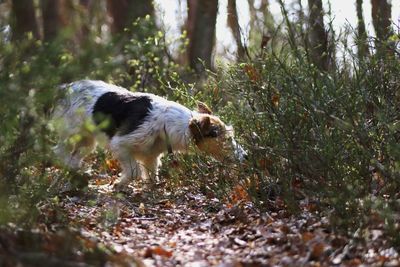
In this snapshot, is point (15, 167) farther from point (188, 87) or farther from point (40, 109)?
point (188, 87)

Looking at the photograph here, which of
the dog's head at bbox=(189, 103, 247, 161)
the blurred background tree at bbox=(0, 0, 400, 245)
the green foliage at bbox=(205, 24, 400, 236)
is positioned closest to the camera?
the blurred background tree at bbox=(0, 0, 400, 245)

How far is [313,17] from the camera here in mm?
7078

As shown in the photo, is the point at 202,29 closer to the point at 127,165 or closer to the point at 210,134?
the point at 127,165

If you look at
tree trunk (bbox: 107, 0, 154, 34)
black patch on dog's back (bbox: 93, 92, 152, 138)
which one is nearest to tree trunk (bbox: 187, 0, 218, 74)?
tree trunk (bbox: 107, 0, 154, 34)

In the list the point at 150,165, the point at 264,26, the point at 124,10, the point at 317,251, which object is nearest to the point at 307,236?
the point at 317,251

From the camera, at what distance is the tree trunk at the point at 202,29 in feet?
54.3

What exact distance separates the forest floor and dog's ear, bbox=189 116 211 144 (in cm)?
83

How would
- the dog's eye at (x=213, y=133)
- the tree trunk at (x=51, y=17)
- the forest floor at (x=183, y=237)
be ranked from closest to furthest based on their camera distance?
1. the forest floor at (x=183, y=237)
2. the dog's eye at (x=213, y=133)
3. the tree trunk at (x=51, y=17)

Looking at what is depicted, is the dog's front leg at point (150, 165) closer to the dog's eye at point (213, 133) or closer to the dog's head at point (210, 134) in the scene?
the dog's head at point (210, 134)

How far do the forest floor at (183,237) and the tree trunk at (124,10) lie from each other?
26.9ft

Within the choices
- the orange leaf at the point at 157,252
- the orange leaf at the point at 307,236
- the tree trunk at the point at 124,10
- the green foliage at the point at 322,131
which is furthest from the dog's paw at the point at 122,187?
the tree trunk at the point at 124,10

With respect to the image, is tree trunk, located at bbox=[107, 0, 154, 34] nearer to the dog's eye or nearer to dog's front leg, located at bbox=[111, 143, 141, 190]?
dog's front leg, located at bbox=[111, 143, 141, 190]

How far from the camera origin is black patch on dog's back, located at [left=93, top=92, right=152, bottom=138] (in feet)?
28.6

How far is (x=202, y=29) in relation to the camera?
16.8 m
